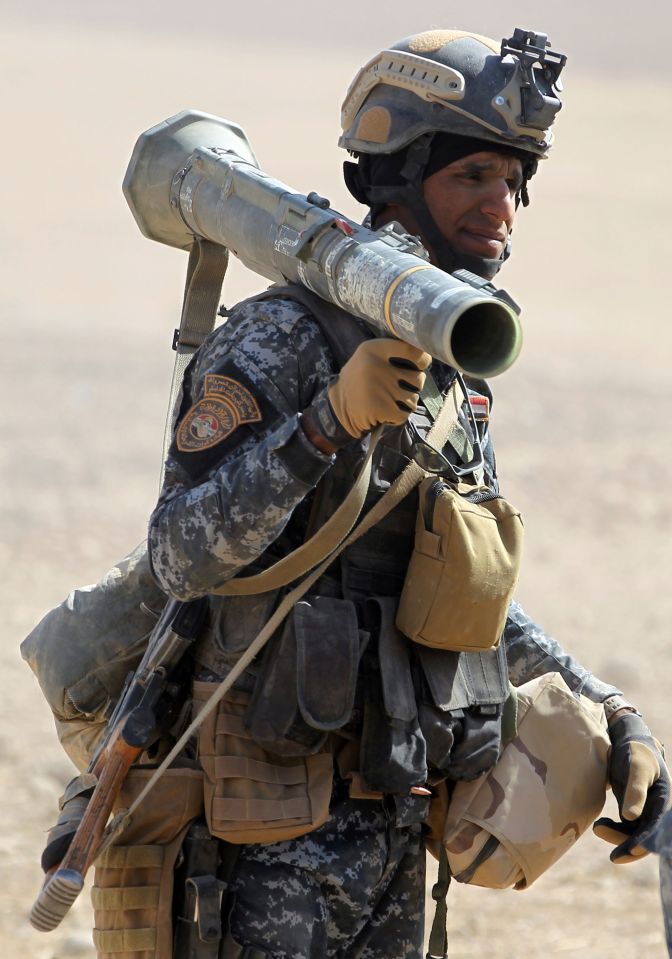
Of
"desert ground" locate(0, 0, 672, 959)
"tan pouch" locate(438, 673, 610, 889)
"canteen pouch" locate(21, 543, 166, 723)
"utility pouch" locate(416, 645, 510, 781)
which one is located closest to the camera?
"utility pouch" locate(416, 645, 510, 781)

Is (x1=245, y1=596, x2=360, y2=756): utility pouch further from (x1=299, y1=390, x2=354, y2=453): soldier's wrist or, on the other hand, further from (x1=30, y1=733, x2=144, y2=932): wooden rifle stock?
(x1=299, y1=390, x2=354, y2=453): soldier's wrist

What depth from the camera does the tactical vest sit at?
379cm

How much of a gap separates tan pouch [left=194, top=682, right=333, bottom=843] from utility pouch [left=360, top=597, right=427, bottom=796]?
0.39 feet

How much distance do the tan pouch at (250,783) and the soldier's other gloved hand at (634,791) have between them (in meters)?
0.75

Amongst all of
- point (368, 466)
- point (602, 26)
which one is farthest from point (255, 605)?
point (602, 26)

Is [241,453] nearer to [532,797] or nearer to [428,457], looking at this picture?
[428,457]

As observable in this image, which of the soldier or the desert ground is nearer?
the soldier

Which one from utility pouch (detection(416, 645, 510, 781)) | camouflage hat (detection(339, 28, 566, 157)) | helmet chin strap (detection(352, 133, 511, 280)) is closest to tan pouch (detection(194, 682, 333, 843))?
utility pouch (detection(416, 645, 510, 781))

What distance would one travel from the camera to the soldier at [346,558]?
11.8 feet

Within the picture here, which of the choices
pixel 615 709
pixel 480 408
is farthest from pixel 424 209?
pixel 615 709

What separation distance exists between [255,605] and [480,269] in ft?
3.19

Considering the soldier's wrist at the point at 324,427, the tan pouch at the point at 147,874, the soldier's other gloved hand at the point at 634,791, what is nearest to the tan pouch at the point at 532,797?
the soldier's other gloved hand at the point at 634,791

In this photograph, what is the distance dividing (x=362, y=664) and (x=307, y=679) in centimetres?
21

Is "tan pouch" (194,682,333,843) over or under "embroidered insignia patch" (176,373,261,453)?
under
